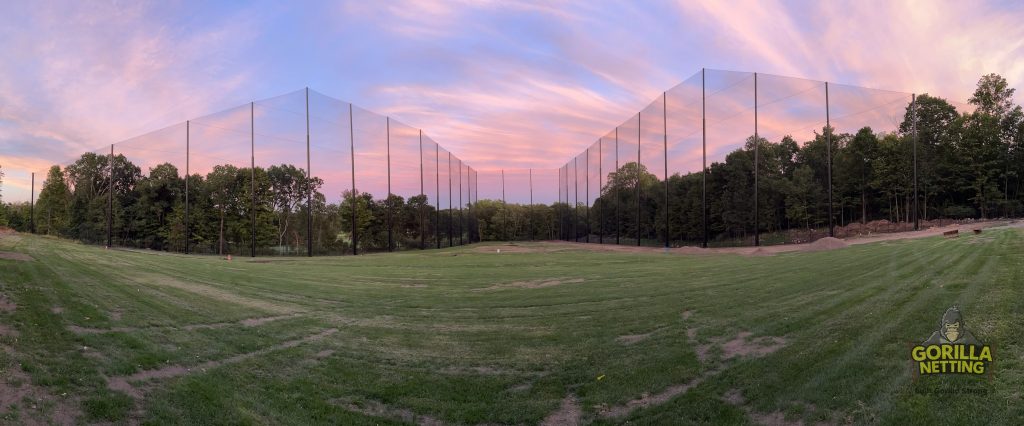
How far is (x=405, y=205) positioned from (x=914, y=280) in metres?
54.3

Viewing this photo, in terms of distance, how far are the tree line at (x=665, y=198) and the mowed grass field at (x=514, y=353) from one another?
1107 inches

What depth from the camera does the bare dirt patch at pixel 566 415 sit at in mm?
6238

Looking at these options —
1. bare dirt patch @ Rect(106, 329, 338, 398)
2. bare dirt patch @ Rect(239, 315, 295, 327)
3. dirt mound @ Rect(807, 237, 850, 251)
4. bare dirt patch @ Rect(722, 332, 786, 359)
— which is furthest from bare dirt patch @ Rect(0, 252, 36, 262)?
dirt mound @ Rect(807, 237, 850, 251)

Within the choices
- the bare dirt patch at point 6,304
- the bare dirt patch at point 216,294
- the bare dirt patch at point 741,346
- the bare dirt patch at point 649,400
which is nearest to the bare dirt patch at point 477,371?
the bare dirt patch at point 649,400

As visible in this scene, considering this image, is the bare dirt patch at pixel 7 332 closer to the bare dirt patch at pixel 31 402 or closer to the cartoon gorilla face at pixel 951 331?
the bare dirt patch at pixel 31 402

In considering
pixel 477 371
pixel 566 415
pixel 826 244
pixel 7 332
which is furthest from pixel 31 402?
pixel 826 244

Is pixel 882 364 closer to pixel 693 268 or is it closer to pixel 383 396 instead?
pixel 383 396

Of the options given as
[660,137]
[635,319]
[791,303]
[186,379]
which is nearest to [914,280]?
[791,303]

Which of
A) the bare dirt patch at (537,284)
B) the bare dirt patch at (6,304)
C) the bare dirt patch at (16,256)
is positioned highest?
the bare dirt patch at (16,256)

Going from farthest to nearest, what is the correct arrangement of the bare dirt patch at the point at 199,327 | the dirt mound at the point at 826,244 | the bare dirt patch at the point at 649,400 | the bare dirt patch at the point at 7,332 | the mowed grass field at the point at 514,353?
the dirt mound at the point at 826,244 → the bare dirt patch at the point at 199,327 → the bare dirt patch at the point at 7,332 → the bare dirt patch at the point at 649,400 → the mowed grass field at the point at 514,353

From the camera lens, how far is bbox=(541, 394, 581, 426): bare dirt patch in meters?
6.24

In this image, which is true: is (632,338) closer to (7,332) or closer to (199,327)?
(199,327)

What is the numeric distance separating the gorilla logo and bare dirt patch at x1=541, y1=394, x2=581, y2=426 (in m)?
4.48

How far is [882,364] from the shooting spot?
629cm
